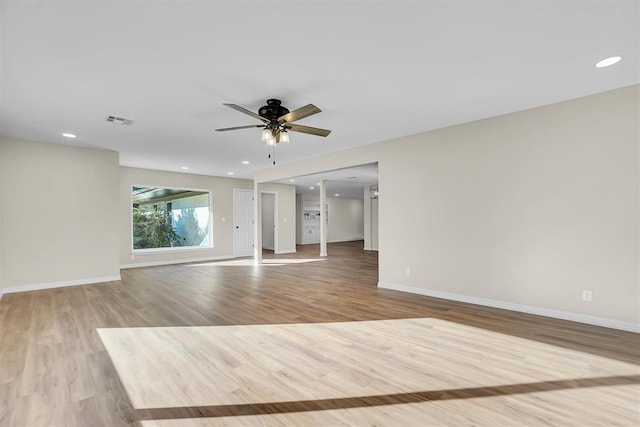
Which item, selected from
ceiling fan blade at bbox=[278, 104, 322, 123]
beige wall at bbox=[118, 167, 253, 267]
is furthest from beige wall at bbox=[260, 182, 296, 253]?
ceiling fan blade at bbox=[278, 104, 322, 123]

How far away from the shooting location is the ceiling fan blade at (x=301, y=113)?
2.84 m

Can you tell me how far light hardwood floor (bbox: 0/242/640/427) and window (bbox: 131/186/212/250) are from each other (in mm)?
3776

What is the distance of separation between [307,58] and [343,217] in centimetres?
1279

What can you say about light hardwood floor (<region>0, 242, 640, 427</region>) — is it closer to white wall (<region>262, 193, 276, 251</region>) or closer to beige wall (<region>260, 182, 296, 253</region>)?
beige wall (<region>260, 182, 296, 253</region>)

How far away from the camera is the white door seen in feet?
31.3

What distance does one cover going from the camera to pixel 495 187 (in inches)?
155

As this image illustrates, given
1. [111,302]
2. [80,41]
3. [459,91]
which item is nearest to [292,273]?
[111,302]

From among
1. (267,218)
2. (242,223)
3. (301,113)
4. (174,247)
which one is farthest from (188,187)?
(301,113)

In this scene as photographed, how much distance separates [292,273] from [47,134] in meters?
4.99

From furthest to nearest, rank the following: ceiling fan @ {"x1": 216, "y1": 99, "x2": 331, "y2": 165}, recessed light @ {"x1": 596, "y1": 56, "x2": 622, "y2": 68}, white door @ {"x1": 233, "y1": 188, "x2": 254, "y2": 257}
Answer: white door @ {"x1": 233, "y1": 188, "x2": 254, "y2": 257} < ceiling fan @ {"x1": 216, "y1": 99, "x2": 331, "y2": 165} < recessed light @ {"x1": 596, "y1": 56, "x2": 622, "y2": 68}

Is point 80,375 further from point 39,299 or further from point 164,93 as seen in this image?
point 39,299

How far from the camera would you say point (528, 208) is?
12.0ft

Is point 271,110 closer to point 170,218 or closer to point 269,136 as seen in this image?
point 269,136

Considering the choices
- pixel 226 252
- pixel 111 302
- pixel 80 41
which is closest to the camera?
pixel 80 41
